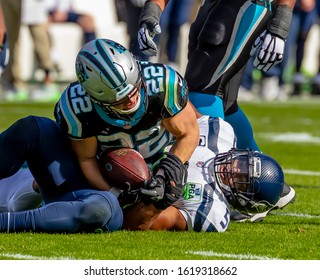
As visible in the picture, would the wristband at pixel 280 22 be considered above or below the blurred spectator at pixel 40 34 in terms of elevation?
above

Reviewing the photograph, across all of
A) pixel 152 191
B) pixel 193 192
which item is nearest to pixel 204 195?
pixel 193 192

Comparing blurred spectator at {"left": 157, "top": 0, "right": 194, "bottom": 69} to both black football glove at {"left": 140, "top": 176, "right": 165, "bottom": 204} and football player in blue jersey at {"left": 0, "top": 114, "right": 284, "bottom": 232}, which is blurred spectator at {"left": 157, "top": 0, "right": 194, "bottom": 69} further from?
black football glove at {"left": 140, "top": 176, "right": 165, "bottom": 204}

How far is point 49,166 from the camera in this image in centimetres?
513

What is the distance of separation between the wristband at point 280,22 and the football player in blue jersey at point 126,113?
813 mm

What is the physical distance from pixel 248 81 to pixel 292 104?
1.14 m

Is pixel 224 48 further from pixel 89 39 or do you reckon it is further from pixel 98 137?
pixel 89 39

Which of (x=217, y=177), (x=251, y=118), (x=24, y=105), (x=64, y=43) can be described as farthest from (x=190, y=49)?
(x=64, y=43)

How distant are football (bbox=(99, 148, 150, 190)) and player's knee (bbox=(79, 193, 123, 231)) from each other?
111mm

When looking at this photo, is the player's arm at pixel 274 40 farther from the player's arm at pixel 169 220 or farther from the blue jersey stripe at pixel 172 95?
the player's arm at pixel 169 220

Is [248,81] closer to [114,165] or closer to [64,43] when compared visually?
[64,43]

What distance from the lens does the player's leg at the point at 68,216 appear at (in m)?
4.89

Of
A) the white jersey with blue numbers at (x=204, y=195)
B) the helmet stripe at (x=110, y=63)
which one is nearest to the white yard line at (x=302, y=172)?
the white jersey with blue numbers at (x=204, y=195)

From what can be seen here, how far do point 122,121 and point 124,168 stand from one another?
224 mm

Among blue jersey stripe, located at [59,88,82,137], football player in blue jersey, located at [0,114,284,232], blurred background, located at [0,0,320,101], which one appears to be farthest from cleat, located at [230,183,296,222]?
blurred background, located at [0,0,320,101]
